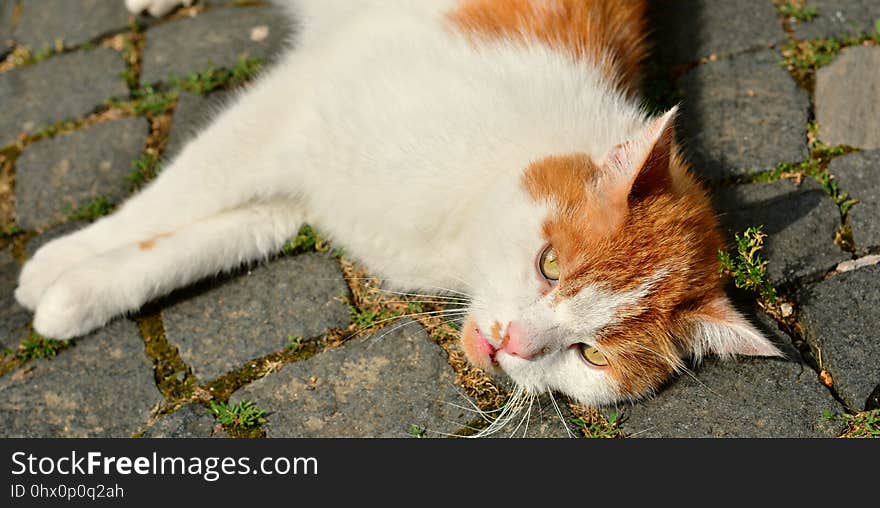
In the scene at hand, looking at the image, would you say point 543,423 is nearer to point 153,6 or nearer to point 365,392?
point 365,392

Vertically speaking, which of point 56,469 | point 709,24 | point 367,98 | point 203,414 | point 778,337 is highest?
point 709,24

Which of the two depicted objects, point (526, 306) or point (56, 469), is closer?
point (526, 306)

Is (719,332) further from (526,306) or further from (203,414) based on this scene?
(203,414)

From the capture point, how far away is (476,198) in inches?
99.2

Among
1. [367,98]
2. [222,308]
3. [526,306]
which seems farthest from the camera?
[222,308]

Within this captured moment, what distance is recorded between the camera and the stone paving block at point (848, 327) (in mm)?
2662

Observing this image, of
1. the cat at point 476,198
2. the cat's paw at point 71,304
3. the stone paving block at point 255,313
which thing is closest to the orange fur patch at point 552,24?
the cat at point 476,198

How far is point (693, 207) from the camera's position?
2453 millimetres

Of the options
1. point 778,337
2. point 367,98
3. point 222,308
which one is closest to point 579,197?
point 367,98

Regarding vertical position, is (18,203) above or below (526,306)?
below

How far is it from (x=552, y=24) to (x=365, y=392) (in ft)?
4.61

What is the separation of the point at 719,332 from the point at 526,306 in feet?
2.03

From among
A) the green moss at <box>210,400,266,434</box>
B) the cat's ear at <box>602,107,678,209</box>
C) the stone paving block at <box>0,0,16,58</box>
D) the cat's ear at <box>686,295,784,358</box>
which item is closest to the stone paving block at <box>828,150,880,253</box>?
the cat's ear at <box>686,295,784,358</box>

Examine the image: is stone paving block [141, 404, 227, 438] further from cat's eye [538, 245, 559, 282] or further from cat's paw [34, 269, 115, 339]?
cat's eye [538, 245, 559, 282]
